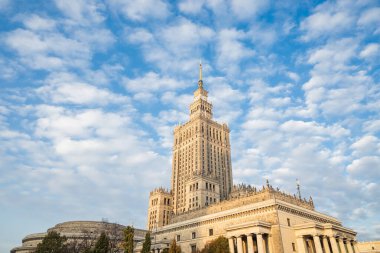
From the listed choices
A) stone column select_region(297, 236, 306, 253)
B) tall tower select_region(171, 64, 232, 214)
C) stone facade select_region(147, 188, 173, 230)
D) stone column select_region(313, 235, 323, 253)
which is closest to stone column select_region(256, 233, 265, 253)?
stone column select_region(297, 236, 306, 253)

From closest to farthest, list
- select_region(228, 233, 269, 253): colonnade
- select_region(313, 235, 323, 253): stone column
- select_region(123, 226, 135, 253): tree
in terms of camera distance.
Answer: select_region(313, 235, 323, 253): stone column → select_region(228, 233, 269, 253): colonnade → select_region(123, 226, 135, 253): tree

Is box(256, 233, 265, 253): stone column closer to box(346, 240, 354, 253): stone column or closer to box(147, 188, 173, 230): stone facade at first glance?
box(346, 240, 354, 253): stone column

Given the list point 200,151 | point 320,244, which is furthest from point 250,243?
point 200,151

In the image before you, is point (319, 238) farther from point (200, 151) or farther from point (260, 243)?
point (200, 151)

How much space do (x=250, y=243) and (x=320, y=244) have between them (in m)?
12.7

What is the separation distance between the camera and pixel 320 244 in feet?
172

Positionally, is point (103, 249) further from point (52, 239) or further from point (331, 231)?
point (331, 231)

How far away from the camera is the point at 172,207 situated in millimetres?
115125

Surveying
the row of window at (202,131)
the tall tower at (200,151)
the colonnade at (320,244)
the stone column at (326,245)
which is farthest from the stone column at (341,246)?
the row of window at (202,131)

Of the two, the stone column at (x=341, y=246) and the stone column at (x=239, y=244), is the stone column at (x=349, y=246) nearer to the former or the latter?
the stone column at (x=341, y=246)

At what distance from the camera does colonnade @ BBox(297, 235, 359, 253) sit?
5259 centimetres

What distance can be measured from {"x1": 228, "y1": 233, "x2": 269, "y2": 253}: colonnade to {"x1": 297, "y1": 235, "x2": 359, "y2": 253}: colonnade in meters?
6.97

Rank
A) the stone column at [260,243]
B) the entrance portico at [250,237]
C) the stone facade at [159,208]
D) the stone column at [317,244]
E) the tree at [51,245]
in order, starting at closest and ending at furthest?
the stone column at [260,243]
the stone column at [317,244]
the entrance portico at [250,237]
the tree at [51,245]
the stone facade at [159,208]

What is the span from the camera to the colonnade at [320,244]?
52594 mm
